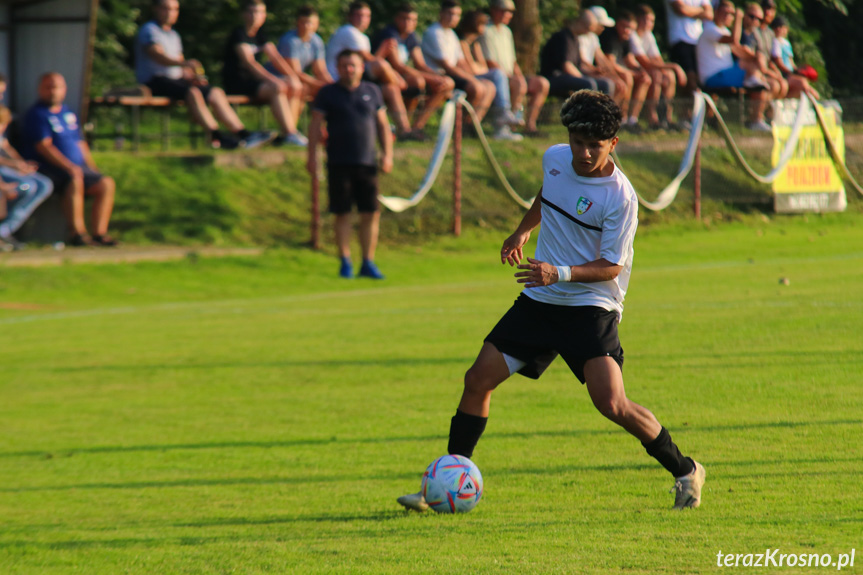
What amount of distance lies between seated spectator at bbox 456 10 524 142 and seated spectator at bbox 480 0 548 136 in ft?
A: 0.37

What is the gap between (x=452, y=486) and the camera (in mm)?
5438

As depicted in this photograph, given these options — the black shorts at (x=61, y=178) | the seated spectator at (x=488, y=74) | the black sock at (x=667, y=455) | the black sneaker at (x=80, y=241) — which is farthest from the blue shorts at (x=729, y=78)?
the black sock at (x=667, y=455)

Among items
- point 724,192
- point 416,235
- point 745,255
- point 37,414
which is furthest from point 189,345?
point 724,192

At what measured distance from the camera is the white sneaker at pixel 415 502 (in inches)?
217

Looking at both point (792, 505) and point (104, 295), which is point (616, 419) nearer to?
point (792, 505)

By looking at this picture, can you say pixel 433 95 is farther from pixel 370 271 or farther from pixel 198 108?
pixel 370 271

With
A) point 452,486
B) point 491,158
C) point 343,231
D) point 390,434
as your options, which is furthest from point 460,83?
point 452,486

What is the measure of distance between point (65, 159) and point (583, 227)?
11699 mm

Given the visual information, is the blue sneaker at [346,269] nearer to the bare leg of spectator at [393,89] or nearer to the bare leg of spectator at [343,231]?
the bare leg of spectator at [343,231]

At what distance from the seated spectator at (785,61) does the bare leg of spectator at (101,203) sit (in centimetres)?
1211

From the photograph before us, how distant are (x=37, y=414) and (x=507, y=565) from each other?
484 centimetres

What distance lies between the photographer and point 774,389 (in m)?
7.89

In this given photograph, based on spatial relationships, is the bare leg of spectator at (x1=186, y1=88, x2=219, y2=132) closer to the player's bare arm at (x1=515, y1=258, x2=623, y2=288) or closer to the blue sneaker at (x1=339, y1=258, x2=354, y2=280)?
the blue sneaker at (x1=339, y1=258, x2=354, y2=280)

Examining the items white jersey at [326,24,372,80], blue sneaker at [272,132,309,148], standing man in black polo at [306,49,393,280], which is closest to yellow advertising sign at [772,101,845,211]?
white jersey at [326,24,372,80]
